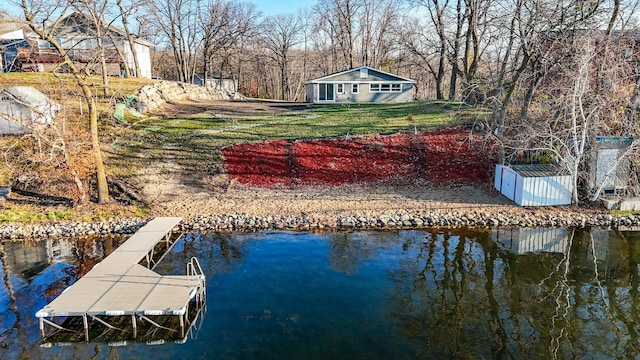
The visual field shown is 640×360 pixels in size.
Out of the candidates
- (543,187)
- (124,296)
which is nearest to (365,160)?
(543,187)

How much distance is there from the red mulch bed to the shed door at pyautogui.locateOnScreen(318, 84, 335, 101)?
15798 millimetres

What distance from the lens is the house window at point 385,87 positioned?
3819 centimetres

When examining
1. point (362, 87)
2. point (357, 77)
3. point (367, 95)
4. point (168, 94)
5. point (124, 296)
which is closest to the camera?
point (124, 296)

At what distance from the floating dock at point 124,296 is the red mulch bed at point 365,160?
340 inches

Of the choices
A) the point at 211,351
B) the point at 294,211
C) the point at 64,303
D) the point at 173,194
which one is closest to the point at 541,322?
the point at 211,351

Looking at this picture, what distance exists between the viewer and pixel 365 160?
21.2 metres

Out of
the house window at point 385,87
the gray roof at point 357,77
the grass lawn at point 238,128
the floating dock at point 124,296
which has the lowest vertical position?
the floating dock at point 124,296

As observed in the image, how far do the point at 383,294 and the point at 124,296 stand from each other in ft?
20.3

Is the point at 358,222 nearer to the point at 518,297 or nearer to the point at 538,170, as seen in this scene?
the point at 518,297

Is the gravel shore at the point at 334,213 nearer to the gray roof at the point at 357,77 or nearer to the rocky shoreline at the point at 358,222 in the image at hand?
the rocky shoreline at the point at 358,222

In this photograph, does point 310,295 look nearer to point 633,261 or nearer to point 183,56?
point 633,261

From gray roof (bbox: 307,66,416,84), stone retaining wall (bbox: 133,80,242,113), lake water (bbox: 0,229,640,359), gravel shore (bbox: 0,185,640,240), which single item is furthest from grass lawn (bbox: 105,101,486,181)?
lake water (bbox: 0,229,640,359)

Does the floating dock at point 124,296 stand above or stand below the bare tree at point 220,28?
below

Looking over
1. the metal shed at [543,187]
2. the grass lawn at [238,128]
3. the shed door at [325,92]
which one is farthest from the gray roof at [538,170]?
the shed door at [325,92]
